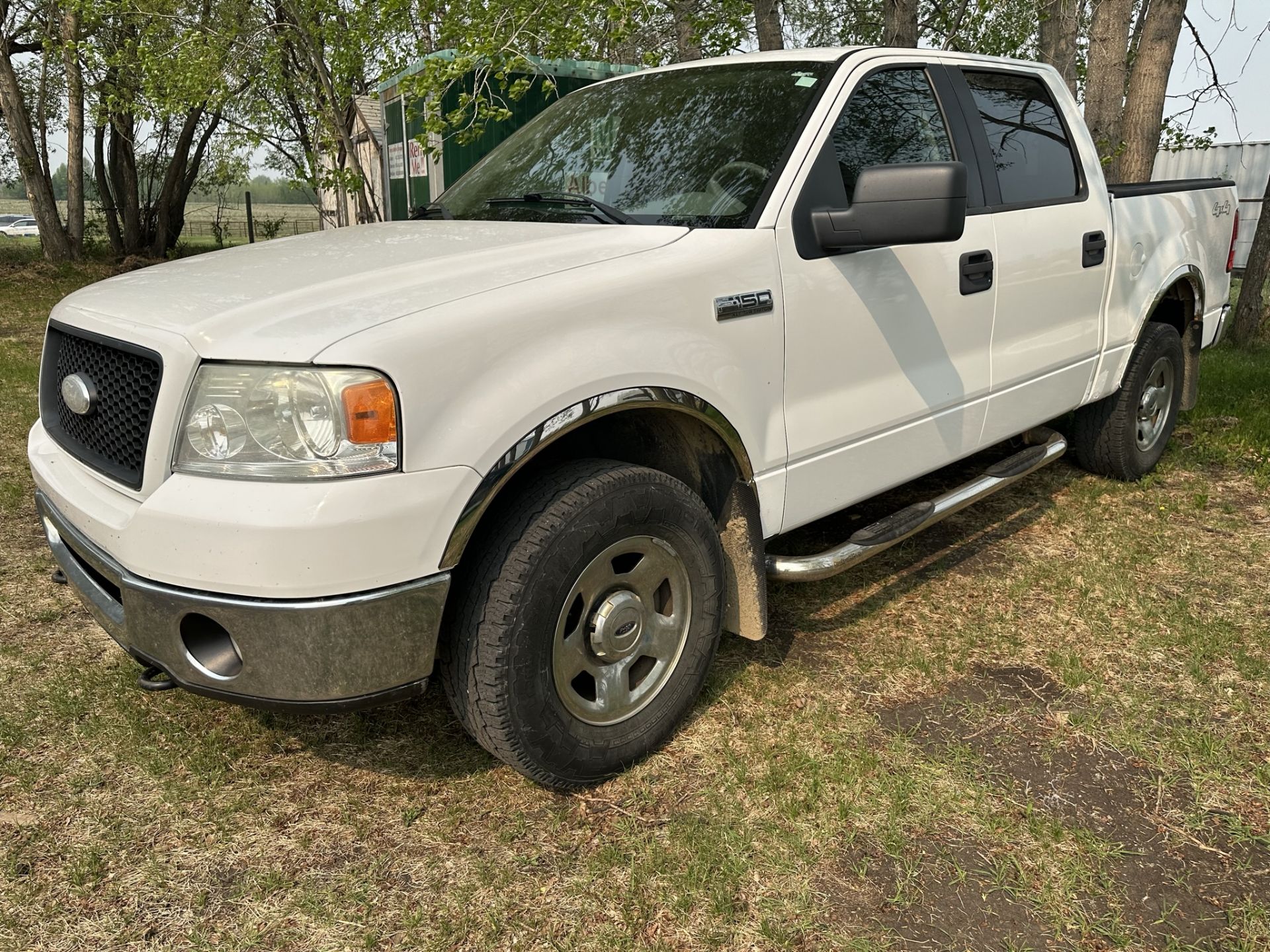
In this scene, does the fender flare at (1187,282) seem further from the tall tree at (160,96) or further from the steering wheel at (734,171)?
the tall tree at (160,96)

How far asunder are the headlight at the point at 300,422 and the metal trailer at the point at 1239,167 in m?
20.1

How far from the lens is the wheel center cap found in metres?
2.64

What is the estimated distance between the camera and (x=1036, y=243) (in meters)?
3.88

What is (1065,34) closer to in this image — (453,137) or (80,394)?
(453,137)

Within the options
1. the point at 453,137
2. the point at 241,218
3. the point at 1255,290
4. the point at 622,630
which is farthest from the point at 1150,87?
the point at 241,218

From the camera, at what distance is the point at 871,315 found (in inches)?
125

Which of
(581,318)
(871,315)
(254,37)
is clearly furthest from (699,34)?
(581,318)

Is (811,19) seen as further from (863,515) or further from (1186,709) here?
(1186,709)

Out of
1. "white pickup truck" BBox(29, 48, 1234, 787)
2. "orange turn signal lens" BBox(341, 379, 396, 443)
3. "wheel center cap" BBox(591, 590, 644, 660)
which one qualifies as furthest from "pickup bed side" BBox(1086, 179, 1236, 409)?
"orange turn signal lens" BBox(341, 379, 396, 443)

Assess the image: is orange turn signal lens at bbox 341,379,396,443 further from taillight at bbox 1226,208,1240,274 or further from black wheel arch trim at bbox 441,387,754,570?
taillight at bbox 1226,208,1240,274

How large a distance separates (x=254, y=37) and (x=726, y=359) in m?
10.5

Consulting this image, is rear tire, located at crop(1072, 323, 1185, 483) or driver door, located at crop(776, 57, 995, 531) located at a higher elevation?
driver door, located at crop(776, 57, 995, 531)

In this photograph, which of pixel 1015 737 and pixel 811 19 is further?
pixel 811 19

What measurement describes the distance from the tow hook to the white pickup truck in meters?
0.02
